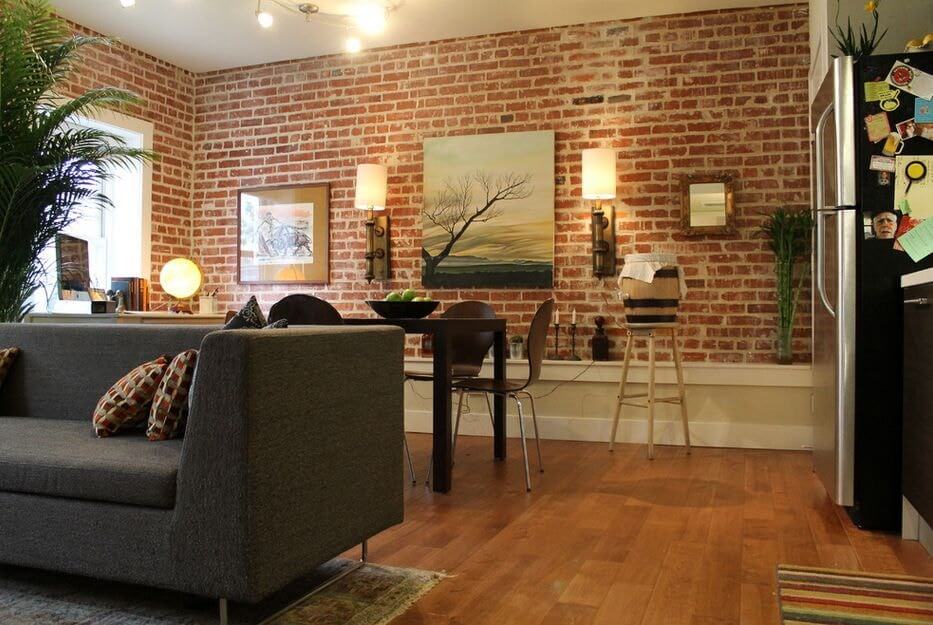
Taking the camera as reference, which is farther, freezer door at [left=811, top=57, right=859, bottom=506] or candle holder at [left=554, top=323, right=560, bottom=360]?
candle holder at [left=554, top=323, right=560, bottom=360]

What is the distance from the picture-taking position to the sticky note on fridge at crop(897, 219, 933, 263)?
2748 millimetres

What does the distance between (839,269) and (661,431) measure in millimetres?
2068

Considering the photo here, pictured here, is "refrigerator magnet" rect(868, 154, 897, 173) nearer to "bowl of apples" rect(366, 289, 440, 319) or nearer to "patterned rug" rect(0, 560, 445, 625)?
"bowl of apples" rect(366, 289, 440, 319)

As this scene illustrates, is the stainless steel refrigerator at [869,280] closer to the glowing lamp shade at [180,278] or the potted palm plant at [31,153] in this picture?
the potted palm plant at [31,153]

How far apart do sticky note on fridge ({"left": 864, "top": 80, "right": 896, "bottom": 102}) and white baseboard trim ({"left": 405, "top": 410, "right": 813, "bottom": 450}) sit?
2.25 m

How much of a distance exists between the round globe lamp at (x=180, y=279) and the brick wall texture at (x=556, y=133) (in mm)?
420

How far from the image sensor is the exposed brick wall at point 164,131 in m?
5.44

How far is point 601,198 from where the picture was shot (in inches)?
191

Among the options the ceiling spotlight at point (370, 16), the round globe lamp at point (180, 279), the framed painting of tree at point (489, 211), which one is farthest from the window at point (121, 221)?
the framed painting of tree at point (489, 211)

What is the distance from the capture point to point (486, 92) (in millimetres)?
5301

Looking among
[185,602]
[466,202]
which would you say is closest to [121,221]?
[466,202]

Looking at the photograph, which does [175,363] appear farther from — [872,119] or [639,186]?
[639,186]

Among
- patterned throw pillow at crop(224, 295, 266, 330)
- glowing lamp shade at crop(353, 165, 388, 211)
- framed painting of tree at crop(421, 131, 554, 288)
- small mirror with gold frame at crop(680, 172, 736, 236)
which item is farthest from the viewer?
glowing lamp shade at crop(353, 165, 388, 211)

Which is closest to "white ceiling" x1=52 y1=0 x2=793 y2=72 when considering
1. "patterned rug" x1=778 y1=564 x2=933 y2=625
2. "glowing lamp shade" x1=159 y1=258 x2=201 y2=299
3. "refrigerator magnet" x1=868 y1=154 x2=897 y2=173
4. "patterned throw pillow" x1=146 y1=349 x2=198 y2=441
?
"glowing lamp shade" x1=159 y1=258 x2=201 y2=299
